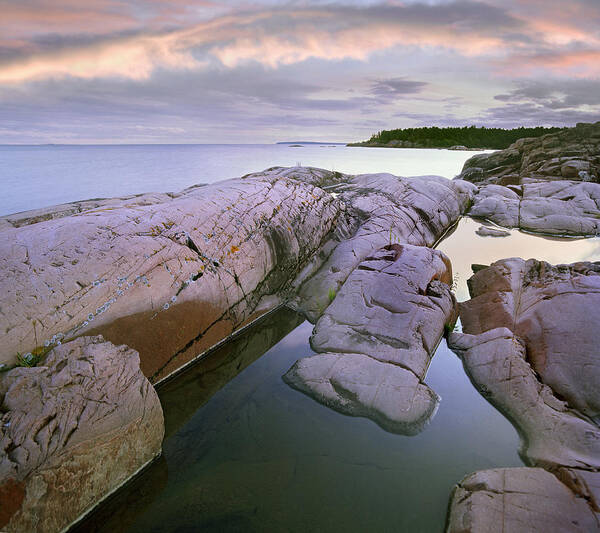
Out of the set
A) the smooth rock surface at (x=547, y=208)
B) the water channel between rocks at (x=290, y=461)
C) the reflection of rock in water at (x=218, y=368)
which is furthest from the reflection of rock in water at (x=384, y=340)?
the smooth rock surface at (x=547, y=208)

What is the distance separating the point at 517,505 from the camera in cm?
270

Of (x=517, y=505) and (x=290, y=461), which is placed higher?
(x=517, y=505)

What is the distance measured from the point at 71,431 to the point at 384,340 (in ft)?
11.5

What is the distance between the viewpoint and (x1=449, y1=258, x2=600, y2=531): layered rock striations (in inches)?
108

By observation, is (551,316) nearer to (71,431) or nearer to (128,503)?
(128,503)

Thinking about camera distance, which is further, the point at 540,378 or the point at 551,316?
the point at 551,316

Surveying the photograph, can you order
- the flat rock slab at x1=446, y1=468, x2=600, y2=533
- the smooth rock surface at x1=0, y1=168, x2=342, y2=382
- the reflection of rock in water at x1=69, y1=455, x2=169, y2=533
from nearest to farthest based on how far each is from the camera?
the flat rock slab at x1=446, y1=468, x2=600, y2=533 → the reflection of rock in water at x1=69, y1=455, x2=169, y2=533 → the smooth rock surface at x1=0, y1=168, x2=342, y2=382

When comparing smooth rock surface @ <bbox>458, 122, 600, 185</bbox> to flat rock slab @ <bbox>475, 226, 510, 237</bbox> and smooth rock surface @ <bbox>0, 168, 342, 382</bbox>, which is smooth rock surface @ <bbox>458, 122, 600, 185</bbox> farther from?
smooth rock surface @ <bbox>0, 168, 342, 382</bbox>

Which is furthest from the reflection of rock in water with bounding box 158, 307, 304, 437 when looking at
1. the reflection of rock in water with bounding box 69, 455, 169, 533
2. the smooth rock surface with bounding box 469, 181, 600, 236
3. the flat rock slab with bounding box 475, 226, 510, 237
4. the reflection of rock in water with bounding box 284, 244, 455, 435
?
the smooth rock surface with bounding box 469, 181, 600, 236

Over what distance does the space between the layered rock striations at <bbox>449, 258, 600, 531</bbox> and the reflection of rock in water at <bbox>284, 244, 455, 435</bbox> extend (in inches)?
24.9

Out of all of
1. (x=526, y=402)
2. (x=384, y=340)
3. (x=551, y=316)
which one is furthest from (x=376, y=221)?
(x=526, y=402)

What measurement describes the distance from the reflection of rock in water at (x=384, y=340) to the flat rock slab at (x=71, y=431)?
184 cm

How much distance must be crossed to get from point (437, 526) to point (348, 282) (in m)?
3.64

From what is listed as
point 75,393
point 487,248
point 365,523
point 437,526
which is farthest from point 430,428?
point 487,248
